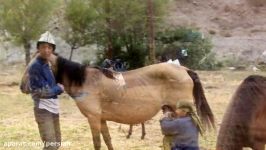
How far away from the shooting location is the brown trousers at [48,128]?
1478 mm

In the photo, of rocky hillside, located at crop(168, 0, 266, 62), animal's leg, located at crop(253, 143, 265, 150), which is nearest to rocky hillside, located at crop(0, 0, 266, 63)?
rocky hillside, located at crop(168, 0, 266, 62)

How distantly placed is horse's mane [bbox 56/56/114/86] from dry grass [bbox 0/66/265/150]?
0.05 metres

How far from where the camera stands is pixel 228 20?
1.57m

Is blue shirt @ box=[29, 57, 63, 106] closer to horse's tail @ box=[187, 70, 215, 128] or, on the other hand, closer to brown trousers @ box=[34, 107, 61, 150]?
brown trousers @ box=[34, 107, 61, 150]

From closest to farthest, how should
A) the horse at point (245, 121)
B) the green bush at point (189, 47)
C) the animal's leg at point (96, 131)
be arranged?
the horse at point (245, 121)
the green bush at point (189, 47)
the animal's leg at point (96, 131)

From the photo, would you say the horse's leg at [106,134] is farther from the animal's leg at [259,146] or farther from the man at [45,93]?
the animal's leg at [259,146]

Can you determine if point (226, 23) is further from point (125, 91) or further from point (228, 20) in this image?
point (125, 91)

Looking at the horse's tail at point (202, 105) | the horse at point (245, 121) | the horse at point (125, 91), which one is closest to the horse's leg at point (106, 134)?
the horse at point (125, 91)

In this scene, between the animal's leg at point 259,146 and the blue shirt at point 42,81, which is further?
the blue shirt at point 42,81

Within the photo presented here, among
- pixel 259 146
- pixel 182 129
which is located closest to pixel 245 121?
pixel 259 146

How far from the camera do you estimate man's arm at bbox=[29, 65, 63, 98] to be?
1.39 meters

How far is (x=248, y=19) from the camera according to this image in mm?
1544

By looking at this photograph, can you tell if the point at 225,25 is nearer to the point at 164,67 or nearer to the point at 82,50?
the point at 164,67

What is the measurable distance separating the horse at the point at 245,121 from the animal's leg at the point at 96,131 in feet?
1.35
